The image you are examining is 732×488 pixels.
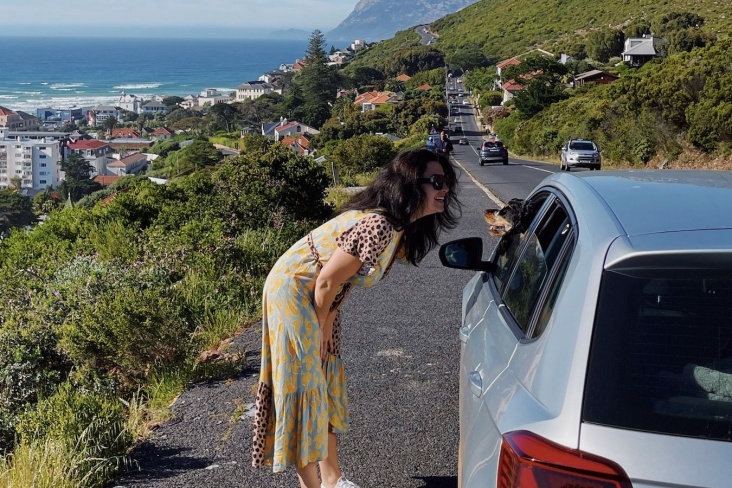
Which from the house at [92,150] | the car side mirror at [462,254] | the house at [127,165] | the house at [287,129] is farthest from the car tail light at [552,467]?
the house at [287,129]

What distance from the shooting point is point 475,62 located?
111m

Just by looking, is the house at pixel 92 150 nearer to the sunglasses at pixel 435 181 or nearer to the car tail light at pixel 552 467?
the sunglasses at pixel 435 181

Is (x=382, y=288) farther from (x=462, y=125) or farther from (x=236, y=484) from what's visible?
(x=462, y=125)

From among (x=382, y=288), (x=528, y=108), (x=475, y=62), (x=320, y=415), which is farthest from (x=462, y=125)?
(x=320, y=415)

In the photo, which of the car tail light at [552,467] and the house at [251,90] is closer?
the car tail light at [552,467]

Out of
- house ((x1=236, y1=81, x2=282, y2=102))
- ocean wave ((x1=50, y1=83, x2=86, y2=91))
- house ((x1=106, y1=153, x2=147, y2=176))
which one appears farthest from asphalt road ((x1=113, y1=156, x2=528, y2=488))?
ocean wave ((x1=50, y1=83, x2=86, y2=91))

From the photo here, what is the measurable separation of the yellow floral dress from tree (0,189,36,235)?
70.6 feet

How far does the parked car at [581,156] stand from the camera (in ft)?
94.9

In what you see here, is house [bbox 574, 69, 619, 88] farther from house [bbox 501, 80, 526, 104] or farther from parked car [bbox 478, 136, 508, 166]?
parked car [bbox 478, 136, 508, 166]

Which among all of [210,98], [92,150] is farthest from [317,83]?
[210,98]

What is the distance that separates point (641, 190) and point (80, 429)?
295 centimetres

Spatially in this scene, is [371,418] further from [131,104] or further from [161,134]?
[131,104]

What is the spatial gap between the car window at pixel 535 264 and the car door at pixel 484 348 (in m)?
0.05

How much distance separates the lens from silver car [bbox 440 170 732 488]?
1.80 meters
